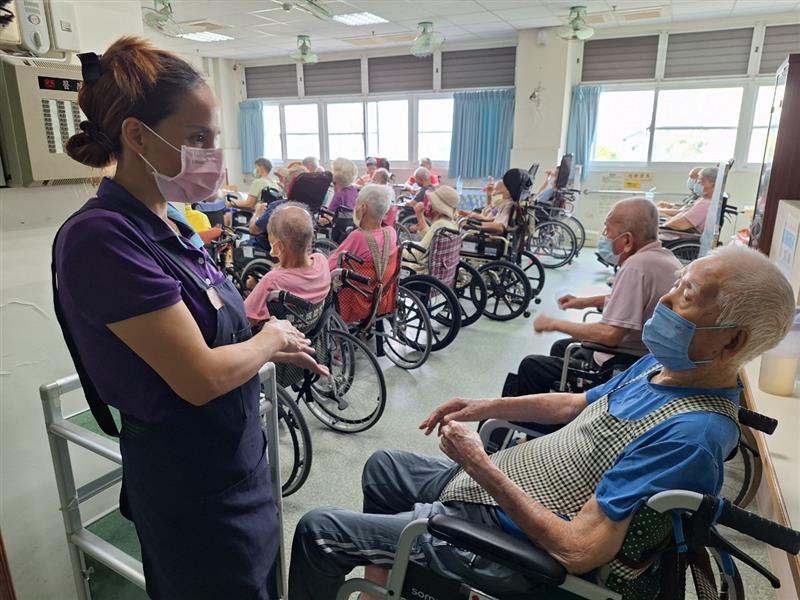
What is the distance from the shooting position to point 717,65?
6668 millimetres

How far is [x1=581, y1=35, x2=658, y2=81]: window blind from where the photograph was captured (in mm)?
6961

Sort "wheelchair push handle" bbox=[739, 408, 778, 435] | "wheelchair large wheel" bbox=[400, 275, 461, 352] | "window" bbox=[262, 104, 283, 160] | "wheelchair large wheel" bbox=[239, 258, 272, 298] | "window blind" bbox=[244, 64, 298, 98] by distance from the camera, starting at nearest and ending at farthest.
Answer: "wheelchair push handle" bbox=[739, 408, 778, 435] → "wheelchair large wheel" bbox=[400, 275, 461, 352] → "wheelchair large wheel" bbox=[239, 258, 272, 298] → "window blind" bbox=[244, 64, 298, 98] → "window" bbox=[262, 104, 283, 160]

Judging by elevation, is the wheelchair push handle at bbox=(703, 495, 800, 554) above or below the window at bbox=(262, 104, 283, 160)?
below

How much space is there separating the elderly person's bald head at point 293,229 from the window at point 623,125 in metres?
6.41

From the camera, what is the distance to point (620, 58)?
7.14 meters

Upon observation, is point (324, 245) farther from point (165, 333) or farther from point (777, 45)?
point (777, 45)

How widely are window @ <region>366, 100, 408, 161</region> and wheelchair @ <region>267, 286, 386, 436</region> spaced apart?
676cm

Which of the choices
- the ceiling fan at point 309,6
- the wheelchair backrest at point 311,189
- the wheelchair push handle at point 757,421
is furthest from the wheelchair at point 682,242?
the ceiling fan at point 309,6

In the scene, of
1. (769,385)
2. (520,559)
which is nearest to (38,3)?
(520,559)

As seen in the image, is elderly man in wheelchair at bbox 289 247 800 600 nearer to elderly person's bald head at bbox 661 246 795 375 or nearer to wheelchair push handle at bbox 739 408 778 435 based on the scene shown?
elderly person's bald head at bbox 661 246 795 375

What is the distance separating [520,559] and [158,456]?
2.29 feet

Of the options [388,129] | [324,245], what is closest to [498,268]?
[324,245]

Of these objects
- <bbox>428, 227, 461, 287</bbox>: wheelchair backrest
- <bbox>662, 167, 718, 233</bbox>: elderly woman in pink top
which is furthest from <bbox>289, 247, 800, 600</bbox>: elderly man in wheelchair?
<bbox>662, 167, 718, 233</bbox>: elderly woman in pink top

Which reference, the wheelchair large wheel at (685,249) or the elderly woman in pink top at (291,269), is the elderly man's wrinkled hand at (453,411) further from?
the wheelchair large wheel at (685,249)
